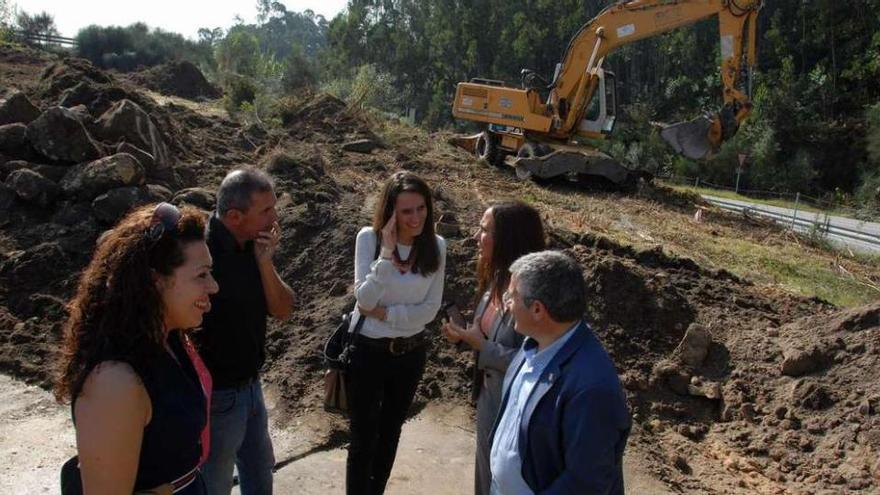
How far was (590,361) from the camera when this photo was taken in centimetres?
200

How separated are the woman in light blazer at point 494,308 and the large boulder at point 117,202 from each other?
19.2 feet

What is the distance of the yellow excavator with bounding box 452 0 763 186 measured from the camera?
12.1 m

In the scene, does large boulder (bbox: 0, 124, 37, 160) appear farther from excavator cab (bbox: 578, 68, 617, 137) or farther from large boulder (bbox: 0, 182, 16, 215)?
excavator cab (bbox: 578, 68, 617, 137)

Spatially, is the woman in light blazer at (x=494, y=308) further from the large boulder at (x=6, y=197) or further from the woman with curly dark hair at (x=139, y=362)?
the large boulder at (x=6, y=197)

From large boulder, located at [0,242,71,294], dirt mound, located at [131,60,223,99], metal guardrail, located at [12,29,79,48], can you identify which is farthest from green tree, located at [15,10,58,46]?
large boulder, located at [0,242,71,294]

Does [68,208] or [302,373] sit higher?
[68,208]

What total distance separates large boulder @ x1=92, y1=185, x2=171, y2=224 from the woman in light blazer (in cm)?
585

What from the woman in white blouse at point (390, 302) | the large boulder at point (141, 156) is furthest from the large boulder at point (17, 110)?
the woman in white blouse at point (390, 302)

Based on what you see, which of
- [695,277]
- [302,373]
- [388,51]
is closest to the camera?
[302,373]

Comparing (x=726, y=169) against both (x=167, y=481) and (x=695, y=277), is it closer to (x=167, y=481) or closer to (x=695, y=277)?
(x=695, y=277)

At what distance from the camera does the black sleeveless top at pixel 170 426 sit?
1769 millimetres

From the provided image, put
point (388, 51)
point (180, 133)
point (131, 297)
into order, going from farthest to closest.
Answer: point (388, 51) < point (180, 133) < point (131, 297)

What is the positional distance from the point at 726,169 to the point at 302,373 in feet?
106

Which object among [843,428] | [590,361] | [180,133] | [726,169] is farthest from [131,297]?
[726,169]
